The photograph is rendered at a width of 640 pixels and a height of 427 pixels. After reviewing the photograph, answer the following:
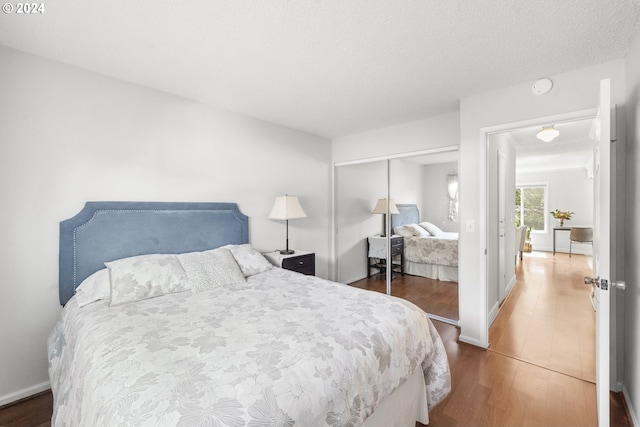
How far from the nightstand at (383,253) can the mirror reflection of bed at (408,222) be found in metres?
0.04

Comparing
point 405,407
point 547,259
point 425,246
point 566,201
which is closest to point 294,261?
point 425,246

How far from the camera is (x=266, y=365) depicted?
3.57 ft

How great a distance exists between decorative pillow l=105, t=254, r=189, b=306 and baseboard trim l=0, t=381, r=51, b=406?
3.08 feet

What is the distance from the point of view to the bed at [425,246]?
11.3 ft

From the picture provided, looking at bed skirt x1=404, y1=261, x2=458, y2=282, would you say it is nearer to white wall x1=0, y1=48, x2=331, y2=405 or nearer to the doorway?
the doorway

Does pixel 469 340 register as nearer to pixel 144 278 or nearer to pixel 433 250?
pixel 433 250

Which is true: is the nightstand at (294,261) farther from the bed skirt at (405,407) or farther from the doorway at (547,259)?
the doorway at (547,259)

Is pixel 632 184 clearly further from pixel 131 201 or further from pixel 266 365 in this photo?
pixel 131 201

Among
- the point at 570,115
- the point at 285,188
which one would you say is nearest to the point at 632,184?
the point at 570,115

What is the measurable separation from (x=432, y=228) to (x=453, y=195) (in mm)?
516

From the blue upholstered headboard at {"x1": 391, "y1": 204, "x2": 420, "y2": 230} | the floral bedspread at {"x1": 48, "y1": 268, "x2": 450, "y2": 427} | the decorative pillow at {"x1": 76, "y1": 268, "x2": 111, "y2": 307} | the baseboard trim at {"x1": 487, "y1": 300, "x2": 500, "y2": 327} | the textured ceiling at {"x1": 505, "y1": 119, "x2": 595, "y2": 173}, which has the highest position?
the textured ceiling at {"x1": 505, "y1": 119, "x2": 595, "y2": 173}

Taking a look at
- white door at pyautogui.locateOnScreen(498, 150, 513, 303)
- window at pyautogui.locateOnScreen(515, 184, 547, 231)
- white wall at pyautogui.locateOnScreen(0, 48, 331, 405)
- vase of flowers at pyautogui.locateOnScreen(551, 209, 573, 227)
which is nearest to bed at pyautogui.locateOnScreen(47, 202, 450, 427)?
white wall at pyautogui.locateOnScreen(0, 48, 331, 405)

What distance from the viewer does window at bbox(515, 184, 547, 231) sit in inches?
299

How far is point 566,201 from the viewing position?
722 centimetres
